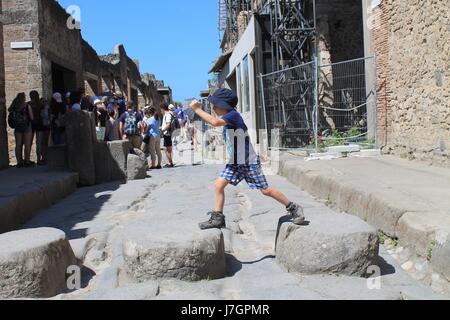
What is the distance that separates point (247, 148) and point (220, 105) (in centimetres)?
44

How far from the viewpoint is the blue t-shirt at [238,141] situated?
4.75 metres

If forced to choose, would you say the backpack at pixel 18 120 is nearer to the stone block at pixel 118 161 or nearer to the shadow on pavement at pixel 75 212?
the stone block at pixel 118 161

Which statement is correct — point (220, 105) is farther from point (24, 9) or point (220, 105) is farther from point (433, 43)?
point (24, 9)

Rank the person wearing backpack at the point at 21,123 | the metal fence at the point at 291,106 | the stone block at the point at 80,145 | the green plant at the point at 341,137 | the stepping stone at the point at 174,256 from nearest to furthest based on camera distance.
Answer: the stepping stone at the point at 174,256 → the stone block at the point at 80,145 → the person wearing backpack at the point at 21,123 → the green plant at the point at 341,137 → the metal fence at the point at 291,106

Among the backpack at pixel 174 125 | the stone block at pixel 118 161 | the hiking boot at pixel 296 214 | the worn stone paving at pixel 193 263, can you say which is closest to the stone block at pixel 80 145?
the stone block at pixel 118 161

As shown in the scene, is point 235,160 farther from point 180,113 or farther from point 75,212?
point 180,113

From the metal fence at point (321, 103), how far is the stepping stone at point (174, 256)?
769cm

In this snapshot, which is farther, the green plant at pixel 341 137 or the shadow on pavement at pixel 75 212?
the green plant at pixel 341 137

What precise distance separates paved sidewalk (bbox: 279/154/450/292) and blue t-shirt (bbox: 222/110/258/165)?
1.38 metres

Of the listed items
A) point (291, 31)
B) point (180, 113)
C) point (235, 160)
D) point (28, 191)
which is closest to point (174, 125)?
point (180, 113)

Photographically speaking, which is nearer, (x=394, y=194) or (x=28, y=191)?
(x=394, y=194)

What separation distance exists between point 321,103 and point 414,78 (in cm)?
590

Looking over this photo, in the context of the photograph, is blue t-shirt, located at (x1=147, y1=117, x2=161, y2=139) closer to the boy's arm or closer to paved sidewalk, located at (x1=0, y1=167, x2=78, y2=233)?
paved sidewalk, located at (x1=0, y1=167, x2=78, y2=233)

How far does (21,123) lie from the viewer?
1103 cm
